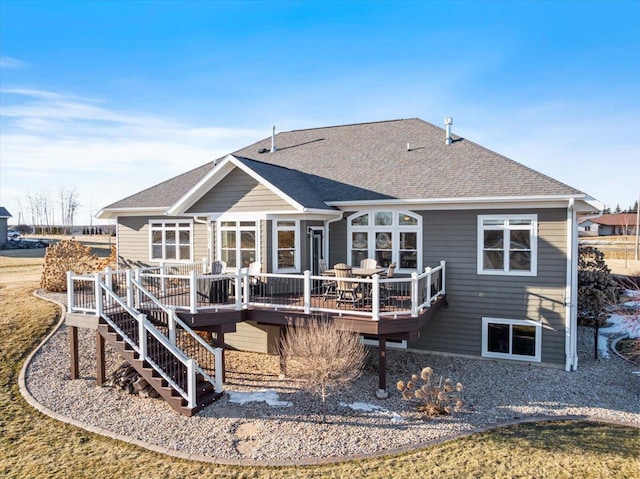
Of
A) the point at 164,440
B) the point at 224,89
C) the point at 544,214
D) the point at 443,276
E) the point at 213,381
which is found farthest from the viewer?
the point at 224,89

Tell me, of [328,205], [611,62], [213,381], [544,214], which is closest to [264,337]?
[213,381]

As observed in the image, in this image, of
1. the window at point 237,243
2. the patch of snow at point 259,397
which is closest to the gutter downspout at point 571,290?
the patch of snow at point 259,397

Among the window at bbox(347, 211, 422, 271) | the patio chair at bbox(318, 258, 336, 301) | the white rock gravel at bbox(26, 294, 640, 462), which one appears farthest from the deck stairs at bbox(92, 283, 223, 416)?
the window at bbox(347, 211, 422, 271)

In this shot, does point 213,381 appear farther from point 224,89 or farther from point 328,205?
point 224,89

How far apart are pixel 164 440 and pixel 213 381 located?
2.20 m

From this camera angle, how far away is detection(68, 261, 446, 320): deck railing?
1003 centimetres

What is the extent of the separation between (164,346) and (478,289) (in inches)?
A: 356

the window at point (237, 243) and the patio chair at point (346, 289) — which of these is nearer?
the patio chair at point (346, 289)

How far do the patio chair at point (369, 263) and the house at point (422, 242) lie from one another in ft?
2.35

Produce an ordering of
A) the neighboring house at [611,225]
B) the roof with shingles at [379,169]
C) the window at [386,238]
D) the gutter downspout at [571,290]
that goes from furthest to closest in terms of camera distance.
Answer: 1. the neighboring house at [611,225]
2. the window at [386,238]
3. the roof with shingles at [379,169]
4. the gutter downspout at [571,290]

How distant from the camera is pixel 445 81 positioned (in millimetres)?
16828

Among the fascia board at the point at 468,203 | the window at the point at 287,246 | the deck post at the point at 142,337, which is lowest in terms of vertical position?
the deck post at the point at 142,337

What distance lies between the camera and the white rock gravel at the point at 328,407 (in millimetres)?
7848

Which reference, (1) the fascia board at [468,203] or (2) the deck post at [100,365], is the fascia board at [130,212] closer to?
(2) the deck post at [100,365]
